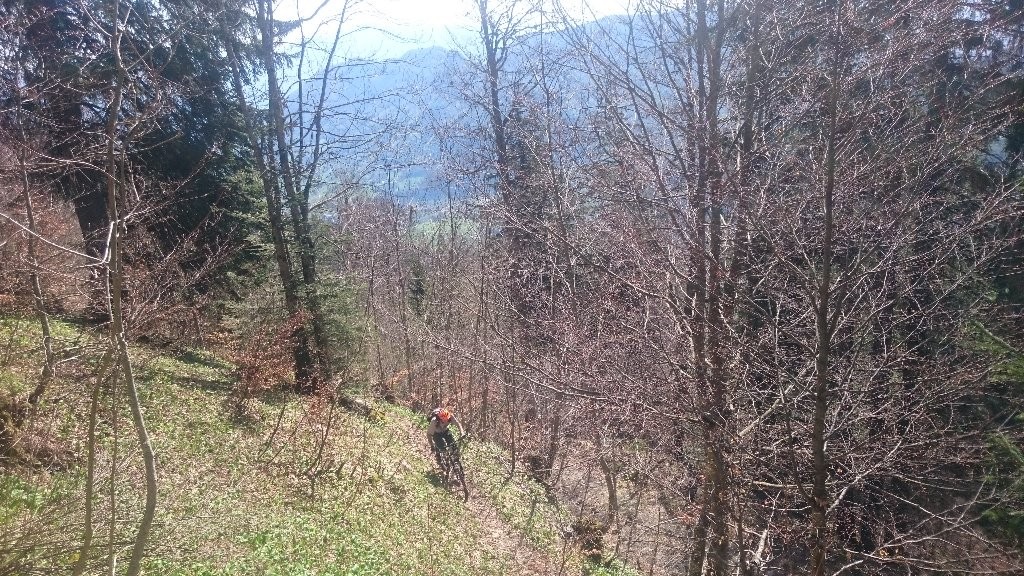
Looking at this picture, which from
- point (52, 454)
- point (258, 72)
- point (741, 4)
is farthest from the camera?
point (258, 72)

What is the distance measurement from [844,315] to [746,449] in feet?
5.06

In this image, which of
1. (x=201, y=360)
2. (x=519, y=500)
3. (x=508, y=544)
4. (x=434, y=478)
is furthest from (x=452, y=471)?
(x=201, y=360)

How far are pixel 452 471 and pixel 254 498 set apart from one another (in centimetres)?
459

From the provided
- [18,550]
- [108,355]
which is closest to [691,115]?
[108,355]

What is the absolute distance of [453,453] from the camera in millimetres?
11461

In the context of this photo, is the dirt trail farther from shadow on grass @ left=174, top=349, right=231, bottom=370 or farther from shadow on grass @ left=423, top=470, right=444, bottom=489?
shadow on grass @ left=174, top=349, right=231, bottom=370

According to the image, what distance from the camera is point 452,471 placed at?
12.1 meters

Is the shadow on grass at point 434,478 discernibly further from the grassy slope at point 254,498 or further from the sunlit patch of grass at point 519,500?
the sunlit patch of grass at point 519,500

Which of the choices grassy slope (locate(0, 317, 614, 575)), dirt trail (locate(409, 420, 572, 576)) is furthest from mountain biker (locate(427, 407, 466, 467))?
dirt trail (locate(409, 420, 572, 576))

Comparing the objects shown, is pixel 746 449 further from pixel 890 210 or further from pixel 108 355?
pixel 108 355

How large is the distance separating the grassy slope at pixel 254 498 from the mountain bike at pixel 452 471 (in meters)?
0.34

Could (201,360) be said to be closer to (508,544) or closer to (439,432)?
(439,432)

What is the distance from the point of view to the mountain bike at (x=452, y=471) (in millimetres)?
11484

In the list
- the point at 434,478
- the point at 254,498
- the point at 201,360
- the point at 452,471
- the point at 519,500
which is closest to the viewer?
the point at 254,498
